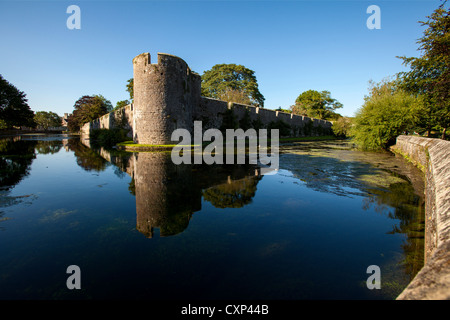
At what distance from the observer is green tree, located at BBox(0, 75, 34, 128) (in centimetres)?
4059

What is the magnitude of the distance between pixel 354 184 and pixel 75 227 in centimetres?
757

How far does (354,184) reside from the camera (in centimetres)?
686

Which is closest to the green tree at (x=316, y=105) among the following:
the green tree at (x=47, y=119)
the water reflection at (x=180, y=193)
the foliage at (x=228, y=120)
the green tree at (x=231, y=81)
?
the green tree at (x=231, y=81)

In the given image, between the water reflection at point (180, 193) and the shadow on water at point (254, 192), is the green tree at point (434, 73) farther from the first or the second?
the water reflection at point (180, 193)

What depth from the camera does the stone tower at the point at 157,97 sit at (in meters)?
17.9

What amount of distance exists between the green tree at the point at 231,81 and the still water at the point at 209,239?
172ft

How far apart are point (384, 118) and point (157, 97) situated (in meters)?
18.1

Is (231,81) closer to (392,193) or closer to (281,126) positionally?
(281,126)

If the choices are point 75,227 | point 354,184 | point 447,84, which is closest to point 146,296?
point 75,227

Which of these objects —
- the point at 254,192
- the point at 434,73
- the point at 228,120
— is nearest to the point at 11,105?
the point at 228,120

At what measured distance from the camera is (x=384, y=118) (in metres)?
16.0

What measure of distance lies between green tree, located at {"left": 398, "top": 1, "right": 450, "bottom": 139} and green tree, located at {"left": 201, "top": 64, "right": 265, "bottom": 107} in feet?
131

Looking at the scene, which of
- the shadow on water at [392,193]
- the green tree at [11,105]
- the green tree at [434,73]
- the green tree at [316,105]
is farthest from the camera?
the green tree at [316,105]

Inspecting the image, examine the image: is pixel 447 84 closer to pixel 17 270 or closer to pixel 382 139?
pixel 382 139
